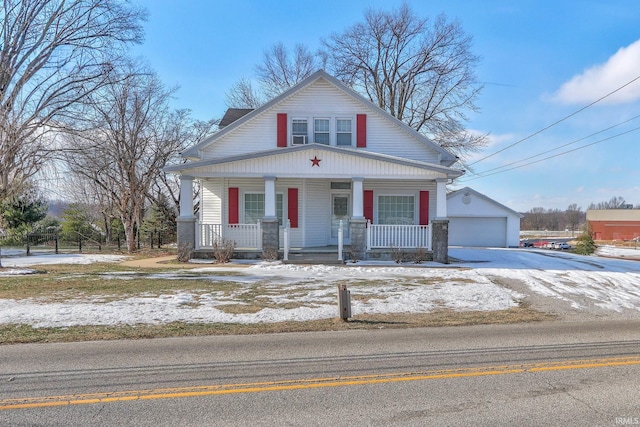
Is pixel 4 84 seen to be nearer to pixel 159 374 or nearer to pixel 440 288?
pixel 159 374

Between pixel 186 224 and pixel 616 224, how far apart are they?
80.8 m

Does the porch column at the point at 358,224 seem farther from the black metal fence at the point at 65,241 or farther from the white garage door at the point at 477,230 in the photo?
the black metal fence at the point at 65,241

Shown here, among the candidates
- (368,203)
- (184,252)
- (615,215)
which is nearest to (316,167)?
(368,203)

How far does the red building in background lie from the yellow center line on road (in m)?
78.3

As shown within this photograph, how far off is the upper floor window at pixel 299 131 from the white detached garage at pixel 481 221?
14748 millimetres

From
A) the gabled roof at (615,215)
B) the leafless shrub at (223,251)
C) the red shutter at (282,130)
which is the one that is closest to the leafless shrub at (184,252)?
the leafless shrub at (223,251)

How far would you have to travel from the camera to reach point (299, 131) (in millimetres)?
17484

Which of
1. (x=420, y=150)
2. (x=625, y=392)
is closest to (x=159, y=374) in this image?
(x=625, y=392)

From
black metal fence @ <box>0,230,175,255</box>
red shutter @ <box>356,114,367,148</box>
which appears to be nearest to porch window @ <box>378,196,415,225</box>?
red shutter @ <box>356,114,367,148</box>

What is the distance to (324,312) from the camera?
25.0 ft

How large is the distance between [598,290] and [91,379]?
37.4 ft

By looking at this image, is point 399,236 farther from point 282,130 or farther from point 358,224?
point 282,130

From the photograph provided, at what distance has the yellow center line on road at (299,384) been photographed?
3.86m

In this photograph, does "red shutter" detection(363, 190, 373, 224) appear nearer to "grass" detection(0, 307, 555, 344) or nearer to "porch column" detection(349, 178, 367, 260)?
"porch column" detection(349, 178, 367, 260)
